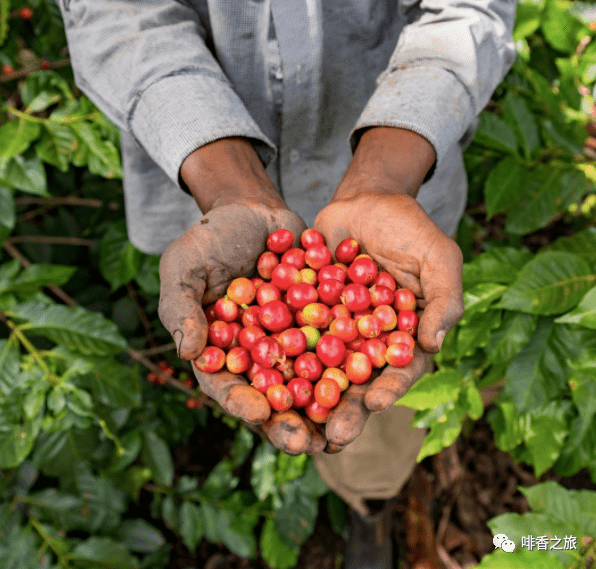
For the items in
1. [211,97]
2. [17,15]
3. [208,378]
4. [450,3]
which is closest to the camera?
[208,378]

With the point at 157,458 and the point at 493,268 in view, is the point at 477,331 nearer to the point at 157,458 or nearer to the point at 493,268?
the point at 493,268

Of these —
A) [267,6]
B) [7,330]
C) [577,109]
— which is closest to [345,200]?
[267,6]

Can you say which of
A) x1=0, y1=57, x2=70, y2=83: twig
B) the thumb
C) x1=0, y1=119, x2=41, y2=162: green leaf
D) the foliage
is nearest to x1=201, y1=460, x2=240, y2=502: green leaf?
the foliage

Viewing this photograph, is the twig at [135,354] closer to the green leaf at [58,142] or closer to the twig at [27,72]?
the green leaf at [58,142]

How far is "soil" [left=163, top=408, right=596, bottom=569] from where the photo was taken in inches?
110

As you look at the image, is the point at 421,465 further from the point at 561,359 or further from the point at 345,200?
the point at 345,200

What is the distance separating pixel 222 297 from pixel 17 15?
1866 mm

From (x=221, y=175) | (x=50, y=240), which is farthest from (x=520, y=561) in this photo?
(x=50, y=240)

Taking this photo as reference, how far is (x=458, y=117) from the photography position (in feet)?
5.37

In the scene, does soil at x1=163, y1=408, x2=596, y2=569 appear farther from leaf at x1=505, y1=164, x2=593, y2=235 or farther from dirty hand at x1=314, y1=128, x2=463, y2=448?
dirty hand at x1=314, y1=128, x2=463, y2=448

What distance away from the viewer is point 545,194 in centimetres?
210

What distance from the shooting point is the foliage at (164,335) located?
1.70m

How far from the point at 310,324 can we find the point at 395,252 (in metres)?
0.36

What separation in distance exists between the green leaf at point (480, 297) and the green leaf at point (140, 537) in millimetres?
1856
